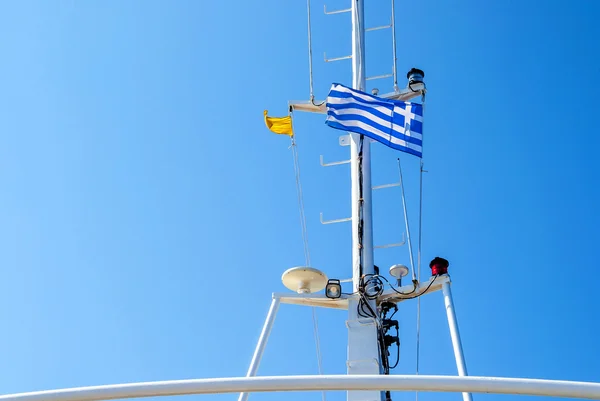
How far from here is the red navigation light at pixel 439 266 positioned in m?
8.00

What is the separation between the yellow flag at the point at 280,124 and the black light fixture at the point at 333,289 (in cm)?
364

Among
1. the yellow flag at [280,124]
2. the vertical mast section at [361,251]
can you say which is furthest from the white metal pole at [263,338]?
the yellow flag at [280,124]

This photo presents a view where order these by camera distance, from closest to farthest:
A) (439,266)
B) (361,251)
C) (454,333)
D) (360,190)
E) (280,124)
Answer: (454,333) → (439,266) → (361,251) → (360,190) → (280,124)

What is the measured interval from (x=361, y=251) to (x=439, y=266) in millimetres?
1020

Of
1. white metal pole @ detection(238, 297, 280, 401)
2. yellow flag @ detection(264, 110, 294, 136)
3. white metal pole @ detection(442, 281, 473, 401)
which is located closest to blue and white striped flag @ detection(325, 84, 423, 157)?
yellow flag @ detection(264, 110, 294, 136)

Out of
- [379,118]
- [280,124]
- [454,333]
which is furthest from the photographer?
[280,124]

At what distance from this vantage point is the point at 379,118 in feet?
31.7

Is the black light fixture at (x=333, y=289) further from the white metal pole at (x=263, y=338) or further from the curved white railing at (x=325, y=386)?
the curved white railing at (x=325, y=386)

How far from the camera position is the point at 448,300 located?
7.77 meters

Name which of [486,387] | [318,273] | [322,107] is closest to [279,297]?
[318,273]

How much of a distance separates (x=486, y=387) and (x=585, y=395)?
512 mm

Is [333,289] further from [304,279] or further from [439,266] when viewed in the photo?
[439,266]

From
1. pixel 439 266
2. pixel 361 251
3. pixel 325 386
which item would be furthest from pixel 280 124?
pixel 325 386

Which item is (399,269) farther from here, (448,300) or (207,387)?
(207,387)
